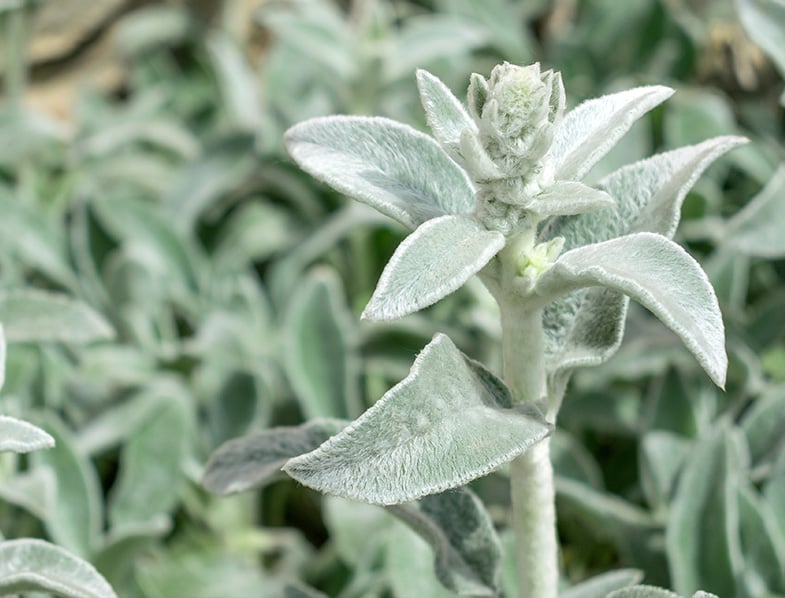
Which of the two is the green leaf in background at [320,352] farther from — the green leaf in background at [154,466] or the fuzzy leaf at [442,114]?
the fuzzy leaf at [442,114]

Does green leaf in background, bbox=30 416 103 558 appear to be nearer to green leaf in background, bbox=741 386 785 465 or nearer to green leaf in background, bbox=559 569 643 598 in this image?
green leaf in background, bbox=559 569 643 598

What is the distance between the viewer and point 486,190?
965 millimetres

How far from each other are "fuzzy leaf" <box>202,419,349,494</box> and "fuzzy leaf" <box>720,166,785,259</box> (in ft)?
2.35

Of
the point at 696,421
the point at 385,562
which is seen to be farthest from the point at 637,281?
the point at 696,421

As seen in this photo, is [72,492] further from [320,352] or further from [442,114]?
[442,114]

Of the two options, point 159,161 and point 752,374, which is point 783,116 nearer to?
point 752,374

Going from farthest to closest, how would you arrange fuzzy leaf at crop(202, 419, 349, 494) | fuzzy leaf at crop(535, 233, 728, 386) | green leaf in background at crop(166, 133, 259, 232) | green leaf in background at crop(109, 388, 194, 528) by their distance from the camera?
green leaf in background at crop(166, 133, 259, 232) < green leaf in background at crop(109, 388, 194, 528) < fuzzy leaf at crop(202, 419, 349, 494) < fuzzy leaf at crop(535, 233, 728, 386)

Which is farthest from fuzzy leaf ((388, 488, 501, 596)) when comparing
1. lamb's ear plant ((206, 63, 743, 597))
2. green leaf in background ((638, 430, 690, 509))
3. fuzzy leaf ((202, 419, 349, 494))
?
green leaf in background ((638, 430, 690, 509))

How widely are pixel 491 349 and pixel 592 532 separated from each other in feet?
1.05

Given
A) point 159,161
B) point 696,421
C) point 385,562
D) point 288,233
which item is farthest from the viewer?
point 159,161

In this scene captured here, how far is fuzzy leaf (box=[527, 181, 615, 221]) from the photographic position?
911 mm

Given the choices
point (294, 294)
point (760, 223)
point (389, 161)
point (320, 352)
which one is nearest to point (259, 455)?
point (389, 161)

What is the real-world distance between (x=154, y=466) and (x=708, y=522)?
767 millimetres

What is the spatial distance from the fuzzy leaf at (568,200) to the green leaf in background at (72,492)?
0.86m
